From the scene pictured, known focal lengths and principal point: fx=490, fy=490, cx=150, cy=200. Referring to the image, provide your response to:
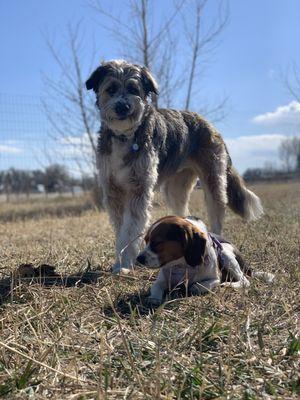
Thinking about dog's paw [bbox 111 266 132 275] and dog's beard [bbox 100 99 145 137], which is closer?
dog's paw [bbox 111 266 132 275]

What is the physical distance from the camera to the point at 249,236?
581 centimetres

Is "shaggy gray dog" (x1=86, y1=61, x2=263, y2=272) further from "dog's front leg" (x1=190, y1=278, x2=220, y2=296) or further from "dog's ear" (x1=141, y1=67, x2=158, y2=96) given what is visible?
"dog's front leg" (x1=190, y1=278, x2=220, y2=296)

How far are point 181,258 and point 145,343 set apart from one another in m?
1.16

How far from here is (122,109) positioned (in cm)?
465

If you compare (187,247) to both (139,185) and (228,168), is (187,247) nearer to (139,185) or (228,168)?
(139,185)

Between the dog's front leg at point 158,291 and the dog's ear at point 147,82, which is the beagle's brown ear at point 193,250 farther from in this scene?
the dog's ear at point 147,82

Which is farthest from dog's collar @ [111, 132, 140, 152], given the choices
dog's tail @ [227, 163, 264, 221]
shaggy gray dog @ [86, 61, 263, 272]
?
dog's tail @ [227, 163, 264, 221]

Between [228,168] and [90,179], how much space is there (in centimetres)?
1059

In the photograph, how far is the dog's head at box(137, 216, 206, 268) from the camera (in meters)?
3.42

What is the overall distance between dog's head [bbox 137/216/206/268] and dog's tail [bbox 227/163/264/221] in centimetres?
312

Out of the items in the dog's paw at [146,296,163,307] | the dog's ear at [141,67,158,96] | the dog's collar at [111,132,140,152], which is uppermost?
the dog's ear at [141,67,158,96]

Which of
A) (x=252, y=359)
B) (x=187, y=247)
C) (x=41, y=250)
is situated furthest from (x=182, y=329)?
(x=41, y=250)

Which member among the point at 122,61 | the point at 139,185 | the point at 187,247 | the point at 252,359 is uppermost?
the point at 122,61

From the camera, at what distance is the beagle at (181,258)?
3.42 metres
